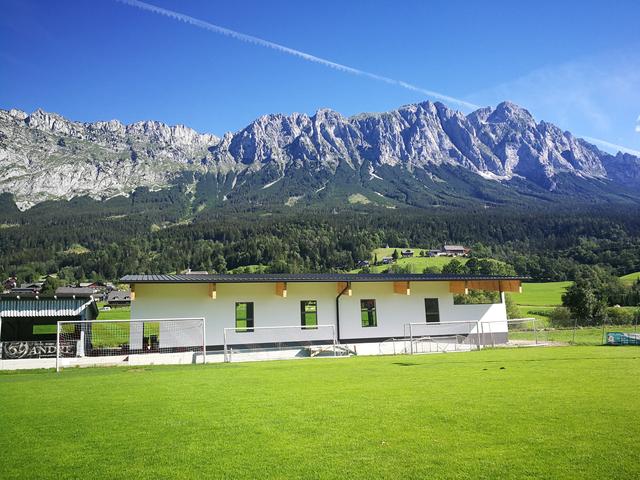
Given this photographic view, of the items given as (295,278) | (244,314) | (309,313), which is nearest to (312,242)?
(309,313)

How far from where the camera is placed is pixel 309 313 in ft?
75.5

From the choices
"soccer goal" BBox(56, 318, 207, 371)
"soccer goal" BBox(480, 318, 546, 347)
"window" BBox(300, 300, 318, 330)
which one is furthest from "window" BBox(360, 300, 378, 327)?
"soccer goal" BBox(56, 318, 207, 371)

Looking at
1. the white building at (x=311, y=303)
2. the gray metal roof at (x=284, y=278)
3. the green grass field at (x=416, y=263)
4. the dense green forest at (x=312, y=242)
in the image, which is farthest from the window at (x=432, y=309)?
the dense green forest at (x=312, y=242)

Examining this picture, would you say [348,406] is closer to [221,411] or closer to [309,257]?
[221,411]

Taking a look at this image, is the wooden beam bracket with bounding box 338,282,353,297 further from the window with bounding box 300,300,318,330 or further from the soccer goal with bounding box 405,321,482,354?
the soccer goal with bounding box 405,321,482,354

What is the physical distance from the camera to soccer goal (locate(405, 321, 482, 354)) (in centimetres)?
2181

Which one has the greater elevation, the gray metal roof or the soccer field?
the gray metal roof

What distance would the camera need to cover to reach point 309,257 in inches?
4776

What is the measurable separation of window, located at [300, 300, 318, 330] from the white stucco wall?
0.18m

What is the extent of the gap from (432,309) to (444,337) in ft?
8.18

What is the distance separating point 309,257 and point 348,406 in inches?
4486

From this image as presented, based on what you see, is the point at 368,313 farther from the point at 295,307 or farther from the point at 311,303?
the point at 295,307

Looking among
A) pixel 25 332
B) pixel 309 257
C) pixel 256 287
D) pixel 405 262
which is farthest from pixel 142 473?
pixel 309 257

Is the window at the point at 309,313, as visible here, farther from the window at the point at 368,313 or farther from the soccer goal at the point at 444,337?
the soccer goal at the point at 444,337
